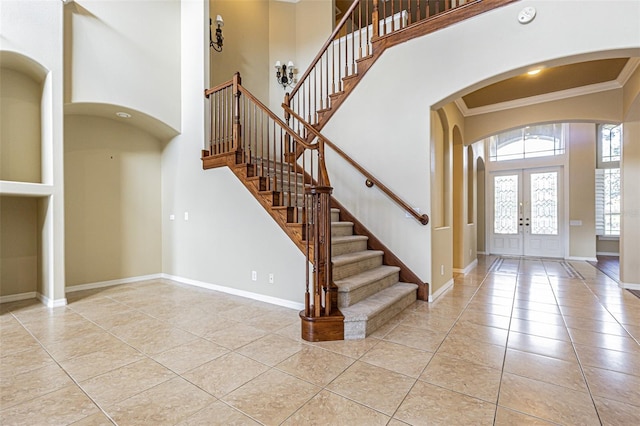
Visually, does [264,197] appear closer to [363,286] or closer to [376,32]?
[363,286]

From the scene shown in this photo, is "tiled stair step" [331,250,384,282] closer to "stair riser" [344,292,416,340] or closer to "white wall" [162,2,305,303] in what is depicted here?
"white wall" [162,2,305,303]

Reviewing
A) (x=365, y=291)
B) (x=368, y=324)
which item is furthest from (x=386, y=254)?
A: (x=368, y=324)

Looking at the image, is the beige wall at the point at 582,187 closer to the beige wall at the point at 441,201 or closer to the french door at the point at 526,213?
the french door at the point at 526,213

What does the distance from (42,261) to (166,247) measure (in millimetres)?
1653

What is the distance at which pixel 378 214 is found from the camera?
398 cm

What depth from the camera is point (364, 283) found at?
307 cm

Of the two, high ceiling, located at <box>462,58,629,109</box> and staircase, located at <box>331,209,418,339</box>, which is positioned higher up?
high ceiling, located at <box>462,58,629,109</box>

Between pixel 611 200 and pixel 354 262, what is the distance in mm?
8325

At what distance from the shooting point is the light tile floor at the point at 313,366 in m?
1.62

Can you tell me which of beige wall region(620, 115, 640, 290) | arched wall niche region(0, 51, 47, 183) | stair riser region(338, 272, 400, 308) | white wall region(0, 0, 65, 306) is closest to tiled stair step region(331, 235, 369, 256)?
stair riser region(338, 272, 400, 308)

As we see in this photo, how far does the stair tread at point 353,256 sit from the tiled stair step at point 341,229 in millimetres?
340

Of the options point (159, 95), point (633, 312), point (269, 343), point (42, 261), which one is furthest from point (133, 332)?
point (633, 312)

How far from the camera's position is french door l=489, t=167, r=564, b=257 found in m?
7.54

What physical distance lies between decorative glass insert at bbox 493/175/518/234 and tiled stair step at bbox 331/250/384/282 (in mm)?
6055
